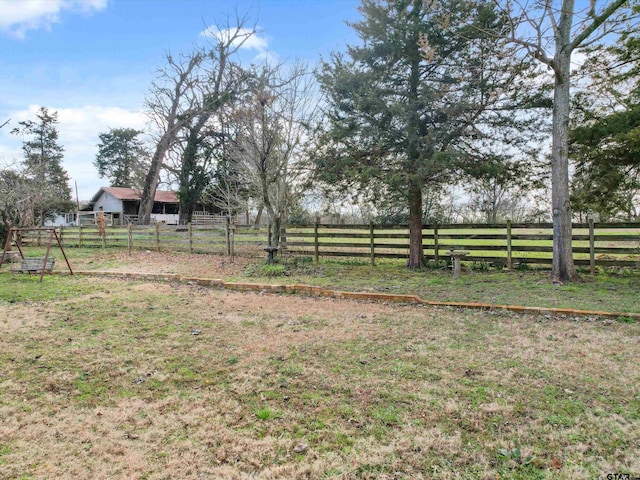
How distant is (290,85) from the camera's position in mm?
10086

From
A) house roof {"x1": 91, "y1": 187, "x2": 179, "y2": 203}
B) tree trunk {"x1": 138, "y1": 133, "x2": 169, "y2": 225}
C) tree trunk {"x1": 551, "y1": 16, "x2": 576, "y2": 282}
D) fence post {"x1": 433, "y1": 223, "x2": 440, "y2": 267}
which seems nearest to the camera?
tree trunk {"x1": 551, "y1": 16, "x2": 576, "y2": 282}

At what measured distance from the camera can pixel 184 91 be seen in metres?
23.1

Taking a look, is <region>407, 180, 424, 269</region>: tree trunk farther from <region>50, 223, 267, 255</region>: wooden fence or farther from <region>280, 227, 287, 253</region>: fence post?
<region>50, 223, 267, 255</region>: wooden fence

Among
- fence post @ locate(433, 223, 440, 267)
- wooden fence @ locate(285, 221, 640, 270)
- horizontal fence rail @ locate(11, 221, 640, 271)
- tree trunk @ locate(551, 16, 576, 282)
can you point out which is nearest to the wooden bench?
horizontal fence rail @ locate(11, 221, 640, 271)

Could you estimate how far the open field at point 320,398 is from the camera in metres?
2.03

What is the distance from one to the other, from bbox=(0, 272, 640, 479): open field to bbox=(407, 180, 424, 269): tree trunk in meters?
4.88

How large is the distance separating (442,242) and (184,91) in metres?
20.6

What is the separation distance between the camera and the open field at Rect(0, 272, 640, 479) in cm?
203

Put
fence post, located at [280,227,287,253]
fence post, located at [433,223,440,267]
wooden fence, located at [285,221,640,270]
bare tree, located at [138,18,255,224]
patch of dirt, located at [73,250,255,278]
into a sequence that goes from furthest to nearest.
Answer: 1. bare tree, located at [138,18,255,224]
2. fence post, located at [280,227,287,253]
3. fence post, located at [433,223,440,267]
4. patch of dirt, located at [73,250,255,278]
5. wooden fence, located at [285,221,640,270]

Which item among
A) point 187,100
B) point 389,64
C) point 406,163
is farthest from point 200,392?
point 187,100

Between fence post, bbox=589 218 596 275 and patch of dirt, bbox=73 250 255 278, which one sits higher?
fence post, bbox=589 218 596 275

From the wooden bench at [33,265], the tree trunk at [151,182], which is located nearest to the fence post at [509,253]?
the wooden bench at [33,265]

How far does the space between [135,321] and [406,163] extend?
668 cm

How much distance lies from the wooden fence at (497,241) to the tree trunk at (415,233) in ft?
1.00
